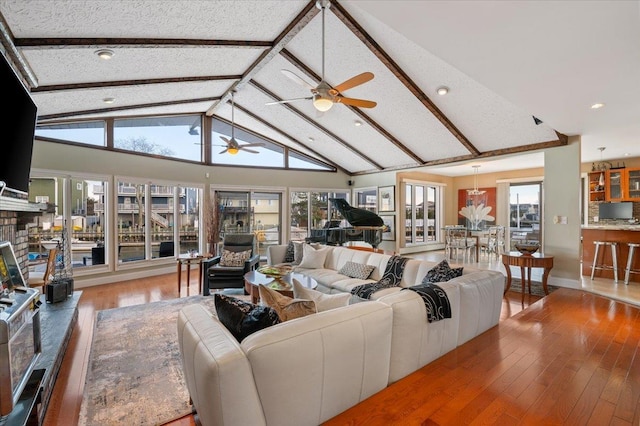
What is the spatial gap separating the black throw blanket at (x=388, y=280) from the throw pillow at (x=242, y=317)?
2.08 meters

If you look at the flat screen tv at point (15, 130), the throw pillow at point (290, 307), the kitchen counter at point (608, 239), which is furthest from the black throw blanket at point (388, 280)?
the kitchen counter at point (608, 239)

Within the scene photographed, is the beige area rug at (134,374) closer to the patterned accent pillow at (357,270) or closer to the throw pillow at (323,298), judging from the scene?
the throw pillow at (323,298)

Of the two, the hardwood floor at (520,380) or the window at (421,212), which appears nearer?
the hardwood floor at (520,380)

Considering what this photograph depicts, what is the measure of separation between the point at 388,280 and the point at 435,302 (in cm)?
174

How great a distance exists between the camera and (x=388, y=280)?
4.06 m

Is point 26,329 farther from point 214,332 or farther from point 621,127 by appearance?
point 621,127

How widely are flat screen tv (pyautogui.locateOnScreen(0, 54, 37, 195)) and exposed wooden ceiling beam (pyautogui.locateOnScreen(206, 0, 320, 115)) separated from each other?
3028 millimetres

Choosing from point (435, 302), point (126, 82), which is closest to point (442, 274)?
point (435, 302)

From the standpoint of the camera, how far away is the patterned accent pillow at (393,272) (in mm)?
4008

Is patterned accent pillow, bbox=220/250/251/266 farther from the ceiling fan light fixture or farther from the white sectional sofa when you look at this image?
the white sectional sofa

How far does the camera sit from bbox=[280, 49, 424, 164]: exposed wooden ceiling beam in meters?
5.08

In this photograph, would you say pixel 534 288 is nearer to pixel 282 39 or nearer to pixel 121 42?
pixel 282 39

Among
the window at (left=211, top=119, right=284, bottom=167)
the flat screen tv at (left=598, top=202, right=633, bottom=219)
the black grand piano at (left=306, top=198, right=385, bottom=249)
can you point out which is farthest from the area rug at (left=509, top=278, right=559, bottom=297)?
the window at (left=211, top=119, right=284, bottom=167)

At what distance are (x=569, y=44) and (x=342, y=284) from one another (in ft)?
11.2
